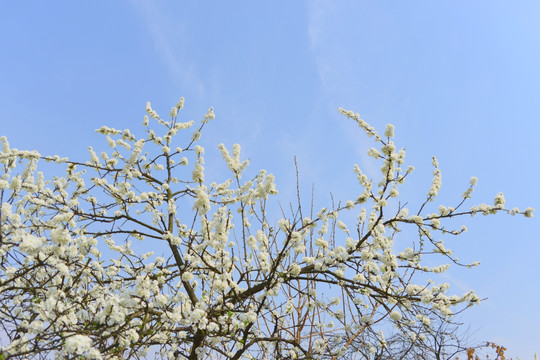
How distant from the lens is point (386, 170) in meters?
4.29

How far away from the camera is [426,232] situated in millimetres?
4297

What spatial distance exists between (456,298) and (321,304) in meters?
1.32

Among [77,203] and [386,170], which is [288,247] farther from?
[77,203]

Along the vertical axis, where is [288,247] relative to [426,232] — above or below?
below

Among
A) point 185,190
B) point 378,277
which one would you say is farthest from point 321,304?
point 185,190

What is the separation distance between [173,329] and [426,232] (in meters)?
2.72

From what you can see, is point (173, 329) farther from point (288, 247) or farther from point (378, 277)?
point (378, 277)

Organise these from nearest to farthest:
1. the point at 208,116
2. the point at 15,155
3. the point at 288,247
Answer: the point at 288,247 → the point at 15,155 → the point at 208,116

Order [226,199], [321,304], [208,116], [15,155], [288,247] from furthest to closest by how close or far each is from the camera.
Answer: [208,116], [226,199], [15,155], [321,304], [288,247]

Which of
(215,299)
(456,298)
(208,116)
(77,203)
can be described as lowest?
(215,299)

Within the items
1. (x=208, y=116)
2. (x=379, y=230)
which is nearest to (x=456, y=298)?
(x=379, y=230)

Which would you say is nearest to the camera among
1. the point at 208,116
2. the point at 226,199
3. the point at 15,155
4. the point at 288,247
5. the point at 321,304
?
the point at 288,247

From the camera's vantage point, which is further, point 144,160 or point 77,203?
point 144,160

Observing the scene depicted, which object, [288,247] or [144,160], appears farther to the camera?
[144,160]
